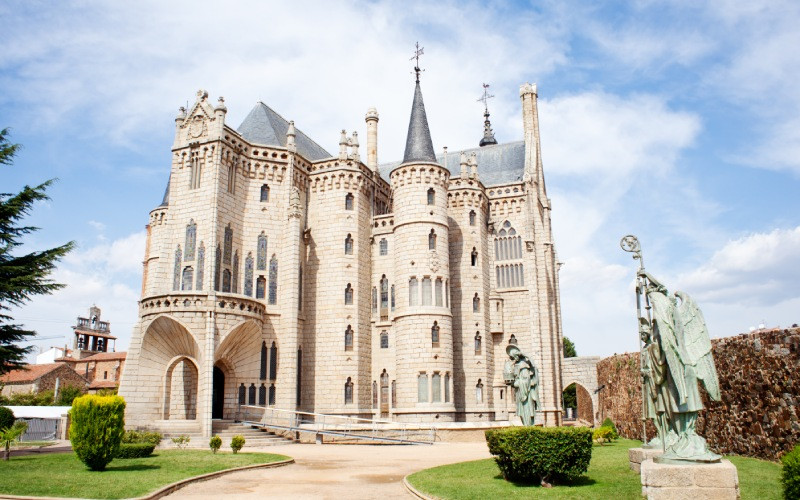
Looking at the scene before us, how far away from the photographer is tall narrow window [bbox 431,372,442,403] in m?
33.2

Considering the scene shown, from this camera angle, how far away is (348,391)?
34.3 meters

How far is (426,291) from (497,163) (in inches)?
623

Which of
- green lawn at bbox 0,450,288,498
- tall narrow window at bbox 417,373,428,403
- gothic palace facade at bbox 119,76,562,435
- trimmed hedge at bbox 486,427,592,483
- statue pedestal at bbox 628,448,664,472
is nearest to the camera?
trimmed hedge at bbox 486,427,592,483

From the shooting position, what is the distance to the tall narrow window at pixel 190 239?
30922 mm

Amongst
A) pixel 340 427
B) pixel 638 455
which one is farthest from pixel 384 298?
pixel 638 455

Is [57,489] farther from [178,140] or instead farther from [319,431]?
[178,140]

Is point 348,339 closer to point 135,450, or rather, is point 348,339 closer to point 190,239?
Result: point 190,239

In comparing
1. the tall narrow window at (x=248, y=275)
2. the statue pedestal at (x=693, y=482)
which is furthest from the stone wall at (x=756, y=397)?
the tall narrow window at (x=248, y=275)

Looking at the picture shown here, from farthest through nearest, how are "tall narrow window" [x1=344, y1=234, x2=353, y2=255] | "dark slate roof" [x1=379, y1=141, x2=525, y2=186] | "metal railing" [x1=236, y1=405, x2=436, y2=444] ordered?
"dark slate roof" [x1=379, y1=141, x2=525, y2=186] → "tall narrow window" [x1=344, y1=234, x2=353, y2=255] → "metal railing" [x1=236, y1=405, x2=436, y2=444]

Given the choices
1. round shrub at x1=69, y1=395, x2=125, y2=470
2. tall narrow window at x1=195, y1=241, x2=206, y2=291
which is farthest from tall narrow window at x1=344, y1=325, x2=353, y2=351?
round shrub at x1=69, y1=395, x2=125, y2=470

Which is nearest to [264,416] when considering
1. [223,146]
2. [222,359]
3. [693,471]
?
[222,359]

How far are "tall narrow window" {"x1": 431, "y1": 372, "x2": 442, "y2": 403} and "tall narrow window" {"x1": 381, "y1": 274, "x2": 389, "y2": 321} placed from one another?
5.11 metres

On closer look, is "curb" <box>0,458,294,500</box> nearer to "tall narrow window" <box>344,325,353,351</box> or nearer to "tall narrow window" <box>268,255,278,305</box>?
"tall narrow window" <box>268,255,278,305</box>

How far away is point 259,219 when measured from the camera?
33.9m
